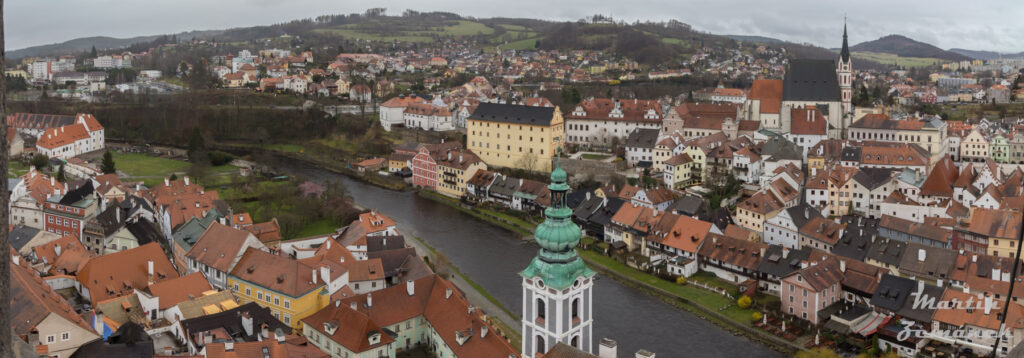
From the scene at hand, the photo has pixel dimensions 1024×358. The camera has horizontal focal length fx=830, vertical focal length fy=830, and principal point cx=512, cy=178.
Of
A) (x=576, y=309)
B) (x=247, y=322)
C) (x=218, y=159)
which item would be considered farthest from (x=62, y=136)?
(x=576, y=309)

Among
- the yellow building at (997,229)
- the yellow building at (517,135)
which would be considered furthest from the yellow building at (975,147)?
the yellow building at (517,135)

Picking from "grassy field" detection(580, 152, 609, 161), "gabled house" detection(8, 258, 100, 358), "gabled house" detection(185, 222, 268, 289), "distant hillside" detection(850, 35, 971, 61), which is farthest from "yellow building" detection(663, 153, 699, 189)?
"distant hillside" detection(850, 35, 971, 61)

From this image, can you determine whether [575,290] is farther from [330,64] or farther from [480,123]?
[330,64]

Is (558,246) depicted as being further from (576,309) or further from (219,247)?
(219,247)

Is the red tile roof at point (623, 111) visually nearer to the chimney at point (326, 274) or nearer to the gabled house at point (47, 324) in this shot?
the chimney at point (326, 274)

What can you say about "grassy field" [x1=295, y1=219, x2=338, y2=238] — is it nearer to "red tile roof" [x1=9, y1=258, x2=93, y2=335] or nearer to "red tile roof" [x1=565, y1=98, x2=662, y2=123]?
"red tile roof" [x1=9, y1=258, x2=93, y2=335]
